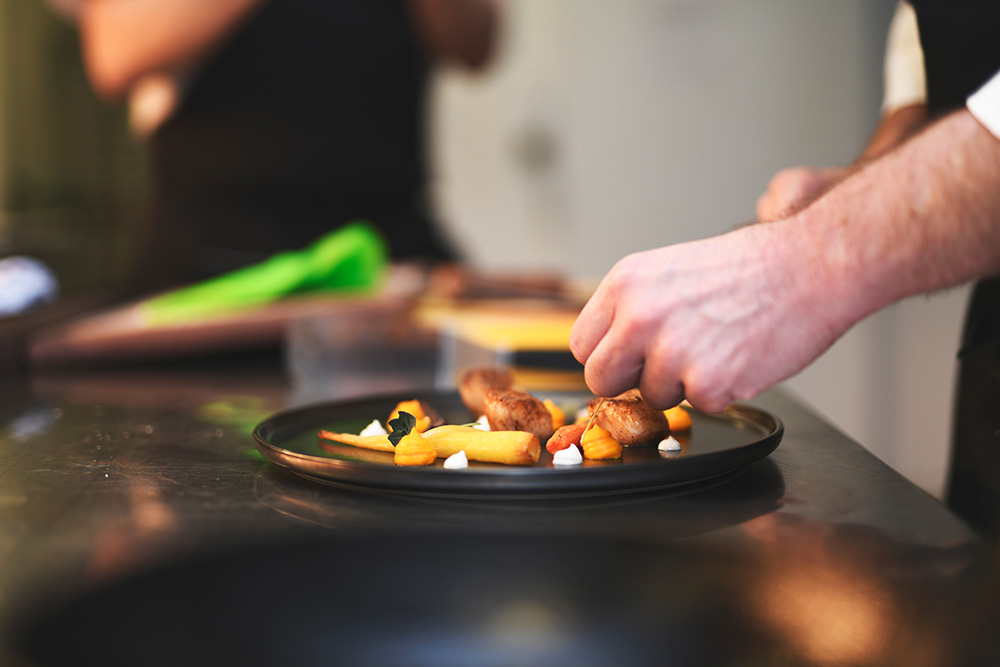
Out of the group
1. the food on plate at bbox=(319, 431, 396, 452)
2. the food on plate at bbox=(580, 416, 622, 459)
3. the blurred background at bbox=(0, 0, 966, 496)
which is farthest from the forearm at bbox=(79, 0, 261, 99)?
the food on plate at bbox=(580, 416, 622, 459)

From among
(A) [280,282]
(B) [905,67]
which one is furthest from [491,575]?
(A) [280,282]

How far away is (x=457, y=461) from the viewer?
56 centimetres

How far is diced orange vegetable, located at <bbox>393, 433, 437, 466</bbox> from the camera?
1.89 ft

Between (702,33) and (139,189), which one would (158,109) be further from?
(139,189)

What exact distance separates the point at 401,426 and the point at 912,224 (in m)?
0.39

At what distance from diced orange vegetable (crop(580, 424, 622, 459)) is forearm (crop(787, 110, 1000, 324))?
18cm

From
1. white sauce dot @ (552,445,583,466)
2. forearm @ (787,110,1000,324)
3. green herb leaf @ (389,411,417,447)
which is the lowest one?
white sauce dot @ (552,445,583,466)

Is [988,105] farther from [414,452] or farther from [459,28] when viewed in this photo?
[459,28]

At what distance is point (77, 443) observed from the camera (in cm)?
75

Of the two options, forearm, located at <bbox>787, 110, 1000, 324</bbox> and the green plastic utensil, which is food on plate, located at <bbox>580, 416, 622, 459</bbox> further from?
the green plastic utensil

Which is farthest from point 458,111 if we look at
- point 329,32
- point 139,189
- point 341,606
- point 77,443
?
point 341,606

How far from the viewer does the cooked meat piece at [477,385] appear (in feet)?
2.51

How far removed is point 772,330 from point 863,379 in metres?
3.03

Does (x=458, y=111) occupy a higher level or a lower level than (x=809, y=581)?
higher
